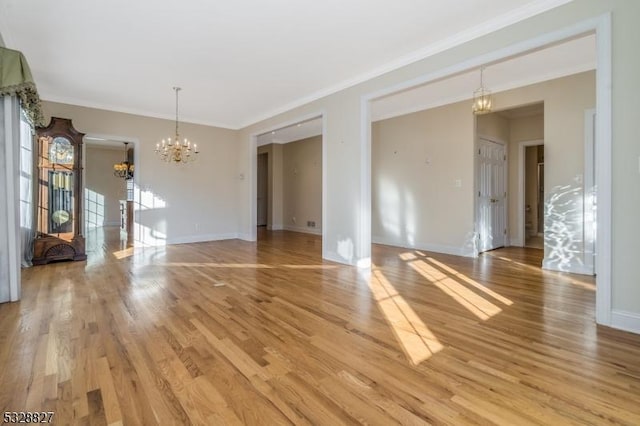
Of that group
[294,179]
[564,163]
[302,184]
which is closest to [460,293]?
[564,163]

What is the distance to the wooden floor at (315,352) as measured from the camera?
5.19 ft

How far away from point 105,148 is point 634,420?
45.0 ft

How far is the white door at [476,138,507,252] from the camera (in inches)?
243

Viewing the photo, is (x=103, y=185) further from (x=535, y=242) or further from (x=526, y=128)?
(x=535, y=242)

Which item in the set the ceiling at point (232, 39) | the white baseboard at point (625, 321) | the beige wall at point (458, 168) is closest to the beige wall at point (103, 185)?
the ceiling at point (232, 39)

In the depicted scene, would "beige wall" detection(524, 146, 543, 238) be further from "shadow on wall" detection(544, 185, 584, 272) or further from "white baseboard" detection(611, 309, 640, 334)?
"white baseboard" detection(611, 309, 640, 334)

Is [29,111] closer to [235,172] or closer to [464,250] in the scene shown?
[235,172]

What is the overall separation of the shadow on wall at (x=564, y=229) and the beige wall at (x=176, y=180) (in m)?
6.53

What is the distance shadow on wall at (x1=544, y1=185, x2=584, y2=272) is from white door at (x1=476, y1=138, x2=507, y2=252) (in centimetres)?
128

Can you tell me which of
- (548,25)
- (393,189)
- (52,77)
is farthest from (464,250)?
(52,77)

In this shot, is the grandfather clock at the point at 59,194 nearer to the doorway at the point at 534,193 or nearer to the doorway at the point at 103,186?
the doorway at the point at 103,186

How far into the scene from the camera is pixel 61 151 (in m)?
5.23

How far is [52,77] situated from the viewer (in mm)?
4844

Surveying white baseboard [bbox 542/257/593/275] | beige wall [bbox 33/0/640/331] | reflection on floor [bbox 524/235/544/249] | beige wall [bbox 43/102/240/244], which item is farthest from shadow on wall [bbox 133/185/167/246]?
reflection on floor [bbox 524/235/544/249]
